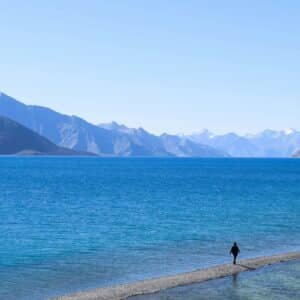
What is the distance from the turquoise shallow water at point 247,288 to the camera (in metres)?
38.0

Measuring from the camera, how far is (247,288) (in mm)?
40469

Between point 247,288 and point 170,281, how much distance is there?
20.1 feet

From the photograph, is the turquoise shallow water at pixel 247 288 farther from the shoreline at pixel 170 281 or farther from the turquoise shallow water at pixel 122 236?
the turquoise shallow water at pixel 122 236

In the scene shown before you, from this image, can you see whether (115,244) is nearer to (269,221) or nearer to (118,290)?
(118,290)

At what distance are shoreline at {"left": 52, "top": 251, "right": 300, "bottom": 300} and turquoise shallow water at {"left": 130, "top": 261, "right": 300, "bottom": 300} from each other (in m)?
0.97

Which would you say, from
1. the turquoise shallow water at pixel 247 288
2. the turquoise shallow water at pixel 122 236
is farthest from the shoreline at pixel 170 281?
the turquoise shallow water at pixel 122 236

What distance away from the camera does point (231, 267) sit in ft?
156

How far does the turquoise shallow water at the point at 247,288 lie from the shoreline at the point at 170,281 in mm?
975

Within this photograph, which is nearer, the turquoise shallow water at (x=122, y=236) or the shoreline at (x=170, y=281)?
the shoreline at (x=170, y=281)

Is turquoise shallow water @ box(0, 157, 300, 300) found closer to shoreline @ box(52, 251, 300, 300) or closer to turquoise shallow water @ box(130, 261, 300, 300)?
shoreline @ box(52, 251, 300, 300)

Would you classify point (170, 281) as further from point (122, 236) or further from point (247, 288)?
point (122, 236)

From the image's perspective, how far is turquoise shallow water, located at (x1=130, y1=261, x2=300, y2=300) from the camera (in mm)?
37969

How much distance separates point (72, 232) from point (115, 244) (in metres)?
11.6

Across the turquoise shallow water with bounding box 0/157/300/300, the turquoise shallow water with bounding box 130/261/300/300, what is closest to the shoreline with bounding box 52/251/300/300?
the turquoise shallow water with bounding box 130/261/300/300
